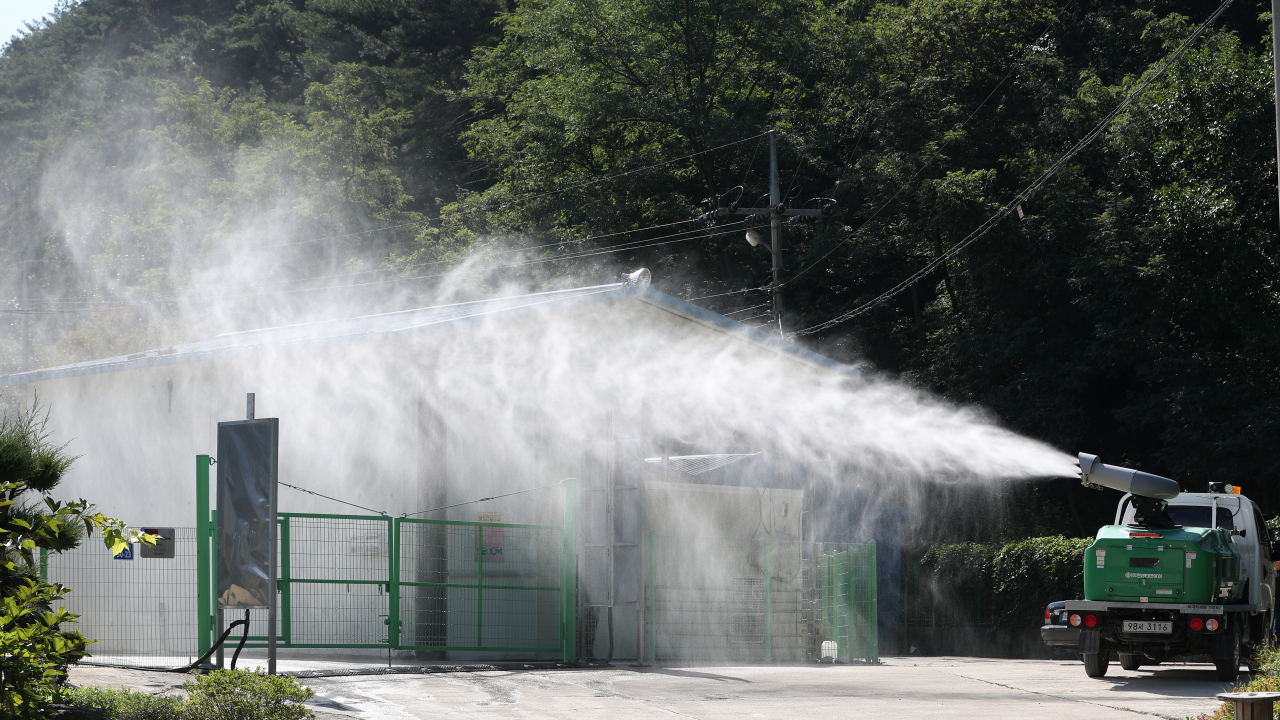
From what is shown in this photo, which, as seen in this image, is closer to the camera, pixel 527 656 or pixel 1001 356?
pixel 527 656

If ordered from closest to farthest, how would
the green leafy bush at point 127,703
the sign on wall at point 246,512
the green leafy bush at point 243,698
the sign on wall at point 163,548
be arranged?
the green leafy bush at point 243,698 → the green leafy bush at point 127,703 → the sign on wall at point 246,512 → the sign on wall at point 163,548

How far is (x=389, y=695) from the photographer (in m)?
10.5

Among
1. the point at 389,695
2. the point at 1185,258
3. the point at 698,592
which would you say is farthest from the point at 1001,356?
the point at 389,695

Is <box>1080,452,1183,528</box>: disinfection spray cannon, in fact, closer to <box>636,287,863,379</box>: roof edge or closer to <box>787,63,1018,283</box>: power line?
<box>636,287,863,379</box>: roof edge

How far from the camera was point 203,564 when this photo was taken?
11.9 meters

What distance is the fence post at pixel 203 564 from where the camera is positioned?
38.3ft

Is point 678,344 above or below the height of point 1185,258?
below

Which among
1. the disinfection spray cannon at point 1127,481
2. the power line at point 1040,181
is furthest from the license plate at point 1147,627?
the power line at point 1040,181

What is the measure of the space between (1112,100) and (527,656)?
24.7 meters

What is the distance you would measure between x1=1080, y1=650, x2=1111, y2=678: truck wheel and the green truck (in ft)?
0.04

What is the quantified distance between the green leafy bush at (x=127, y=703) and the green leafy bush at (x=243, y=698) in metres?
0.29

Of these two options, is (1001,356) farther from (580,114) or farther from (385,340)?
(385,340)

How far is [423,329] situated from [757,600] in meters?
5.84

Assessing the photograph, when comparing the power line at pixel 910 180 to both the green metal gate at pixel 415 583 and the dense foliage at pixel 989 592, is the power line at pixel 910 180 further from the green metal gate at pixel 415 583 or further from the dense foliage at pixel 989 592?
the green metal gate at pixel 415 583
